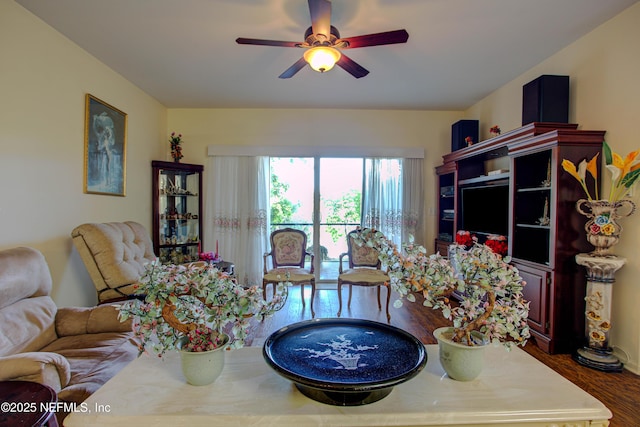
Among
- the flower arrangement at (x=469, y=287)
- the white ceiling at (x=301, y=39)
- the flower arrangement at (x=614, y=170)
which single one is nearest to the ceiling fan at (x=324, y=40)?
the white ceiling at (x=301, y=39)

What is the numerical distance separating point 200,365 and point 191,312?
170mm

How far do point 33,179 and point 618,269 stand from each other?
4.45 m

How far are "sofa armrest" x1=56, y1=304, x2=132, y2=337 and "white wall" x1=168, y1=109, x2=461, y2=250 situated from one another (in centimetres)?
261

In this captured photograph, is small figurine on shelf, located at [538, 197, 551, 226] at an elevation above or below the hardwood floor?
above

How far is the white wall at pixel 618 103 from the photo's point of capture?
7.64 feet

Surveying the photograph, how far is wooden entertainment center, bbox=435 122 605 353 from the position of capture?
8.39 ft

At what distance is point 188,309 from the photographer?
1.00 metres

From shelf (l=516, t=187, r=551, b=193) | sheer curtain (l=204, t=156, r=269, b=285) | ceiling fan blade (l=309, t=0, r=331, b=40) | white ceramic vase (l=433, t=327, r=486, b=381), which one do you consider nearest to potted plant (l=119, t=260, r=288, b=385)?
white ceramic vase (l=433, t=327, r=486, b=381)

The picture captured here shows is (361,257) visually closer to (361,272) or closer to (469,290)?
(361,272)

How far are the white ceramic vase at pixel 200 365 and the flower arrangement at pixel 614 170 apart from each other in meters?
2.78

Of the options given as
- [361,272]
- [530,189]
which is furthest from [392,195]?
[530,189]

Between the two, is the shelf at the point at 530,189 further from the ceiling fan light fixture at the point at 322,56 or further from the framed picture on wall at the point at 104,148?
the framed picture on wall at the point at 104,148

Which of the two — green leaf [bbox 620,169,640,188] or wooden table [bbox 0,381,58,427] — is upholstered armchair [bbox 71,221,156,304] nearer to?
wooden table [bbox 0,381,58,427]

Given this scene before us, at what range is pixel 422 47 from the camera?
283 cm
